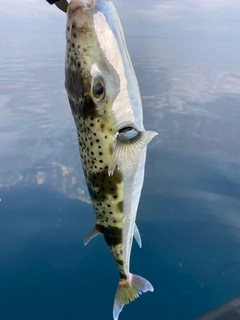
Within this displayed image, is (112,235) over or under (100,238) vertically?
over

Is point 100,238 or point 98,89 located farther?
point 100,238

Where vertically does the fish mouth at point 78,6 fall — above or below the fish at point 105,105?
above

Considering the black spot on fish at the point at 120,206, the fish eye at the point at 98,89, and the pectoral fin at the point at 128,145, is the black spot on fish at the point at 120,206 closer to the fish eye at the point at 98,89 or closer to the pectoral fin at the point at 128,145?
the pectoral fin at the point at 128,145

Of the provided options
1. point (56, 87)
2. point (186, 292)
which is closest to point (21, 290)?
point (186, 292)

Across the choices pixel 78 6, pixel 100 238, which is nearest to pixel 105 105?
pixel 78 6

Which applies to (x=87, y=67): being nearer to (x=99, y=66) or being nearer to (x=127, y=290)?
(x=99, y=66)

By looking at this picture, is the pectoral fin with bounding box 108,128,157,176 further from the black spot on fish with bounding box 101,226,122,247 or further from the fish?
the black spot on fish with bounding box 101,226,122,247

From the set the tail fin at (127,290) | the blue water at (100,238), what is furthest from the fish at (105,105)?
the blue water at (100,238)
